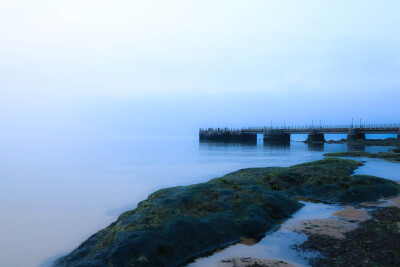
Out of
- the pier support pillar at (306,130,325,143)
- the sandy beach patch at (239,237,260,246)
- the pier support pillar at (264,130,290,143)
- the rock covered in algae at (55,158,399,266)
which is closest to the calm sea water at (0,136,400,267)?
the rock covered in algae at (55,158,399,266)

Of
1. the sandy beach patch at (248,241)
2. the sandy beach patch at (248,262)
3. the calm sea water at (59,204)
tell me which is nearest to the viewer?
the sandy beach patch at (248,262)

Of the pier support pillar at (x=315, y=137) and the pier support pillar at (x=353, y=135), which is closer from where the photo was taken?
the pier support pillar at (x=353, y=135)

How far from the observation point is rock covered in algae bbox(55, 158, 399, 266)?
32.9ft

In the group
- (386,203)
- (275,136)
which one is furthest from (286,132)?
(386,203)

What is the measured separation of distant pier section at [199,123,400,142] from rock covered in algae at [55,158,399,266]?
9477 centimetres

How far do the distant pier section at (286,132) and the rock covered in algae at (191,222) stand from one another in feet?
311

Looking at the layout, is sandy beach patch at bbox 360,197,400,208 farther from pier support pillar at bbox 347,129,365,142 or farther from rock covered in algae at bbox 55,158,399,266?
pier support pillar at bbox 347,129,365,142

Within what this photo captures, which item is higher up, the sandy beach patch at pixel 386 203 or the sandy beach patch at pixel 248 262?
the sandy beach patch at pixel 248 262

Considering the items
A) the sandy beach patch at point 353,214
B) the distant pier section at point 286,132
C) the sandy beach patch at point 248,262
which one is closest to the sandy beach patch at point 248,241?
the sandy beach patch at point 248,262

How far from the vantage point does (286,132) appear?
13050cm

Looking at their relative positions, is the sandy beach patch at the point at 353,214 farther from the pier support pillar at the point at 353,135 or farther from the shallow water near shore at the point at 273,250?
the pier support pillar at the point at 353,135

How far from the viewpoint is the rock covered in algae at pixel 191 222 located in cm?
1003

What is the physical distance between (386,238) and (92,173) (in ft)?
129

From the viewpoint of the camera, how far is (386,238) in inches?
452
